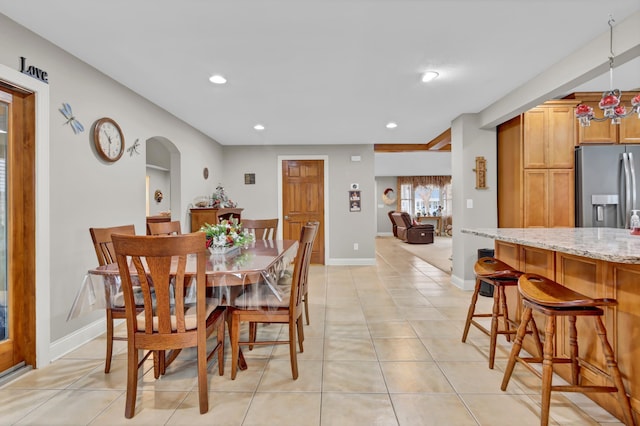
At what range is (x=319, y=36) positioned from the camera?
2230 millimetres

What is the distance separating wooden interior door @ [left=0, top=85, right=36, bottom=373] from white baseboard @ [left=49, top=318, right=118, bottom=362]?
13cm

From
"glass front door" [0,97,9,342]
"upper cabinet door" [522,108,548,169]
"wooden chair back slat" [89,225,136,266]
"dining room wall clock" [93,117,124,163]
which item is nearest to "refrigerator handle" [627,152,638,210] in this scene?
"upper cabinet door" [522,108,548,169]

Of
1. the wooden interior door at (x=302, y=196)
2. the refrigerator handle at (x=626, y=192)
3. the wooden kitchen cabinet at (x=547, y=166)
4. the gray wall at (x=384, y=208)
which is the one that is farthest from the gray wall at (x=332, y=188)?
the gray wall at (x=384, y=208)

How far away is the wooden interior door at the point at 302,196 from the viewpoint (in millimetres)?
5934

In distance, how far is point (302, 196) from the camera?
596 centimetres

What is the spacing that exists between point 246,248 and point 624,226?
12.7 ft

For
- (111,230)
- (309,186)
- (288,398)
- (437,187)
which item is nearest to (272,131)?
(309,186)

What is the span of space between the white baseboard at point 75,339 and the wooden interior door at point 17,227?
13 cm

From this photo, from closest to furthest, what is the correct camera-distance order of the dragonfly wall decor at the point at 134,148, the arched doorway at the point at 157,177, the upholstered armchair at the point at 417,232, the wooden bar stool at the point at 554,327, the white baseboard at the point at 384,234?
1. the wooden bar stool at the point at 554,327
2. the dragonfly wall decor at the point at 134,148
3. the arched doorway at the point at 157,177
4. the upholstered armchair at the point at 417,232
5. the white baseboard at the point at 384,234

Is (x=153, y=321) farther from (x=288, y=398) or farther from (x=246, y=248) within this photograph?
(x=246, y=248)

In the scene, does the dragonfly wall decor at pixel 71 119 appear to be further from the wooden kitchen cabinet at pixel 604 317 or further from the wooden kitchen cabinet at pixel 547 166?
the wooden kitchen cabinet at pixel 547 166

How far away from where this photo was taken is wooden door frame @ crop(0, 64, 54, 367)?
216 centimetres

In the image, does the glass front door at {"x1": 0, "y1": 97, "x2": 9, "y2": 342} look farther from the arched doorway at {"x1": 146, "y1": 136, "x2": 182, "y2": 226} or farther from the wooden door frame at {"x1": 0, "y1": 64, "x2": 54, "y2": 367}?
the arched doorway at {"x1": 146, "y1": 136, "x2": 182, "y2": 226}

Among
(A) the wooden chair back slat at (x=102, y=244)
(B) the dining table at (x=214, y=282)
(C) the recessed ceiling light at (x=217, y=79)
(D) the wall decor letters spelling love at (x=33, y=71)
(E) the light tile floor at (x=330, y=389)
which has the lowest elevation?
(E) the light tile floor at (x=330, y=389)
